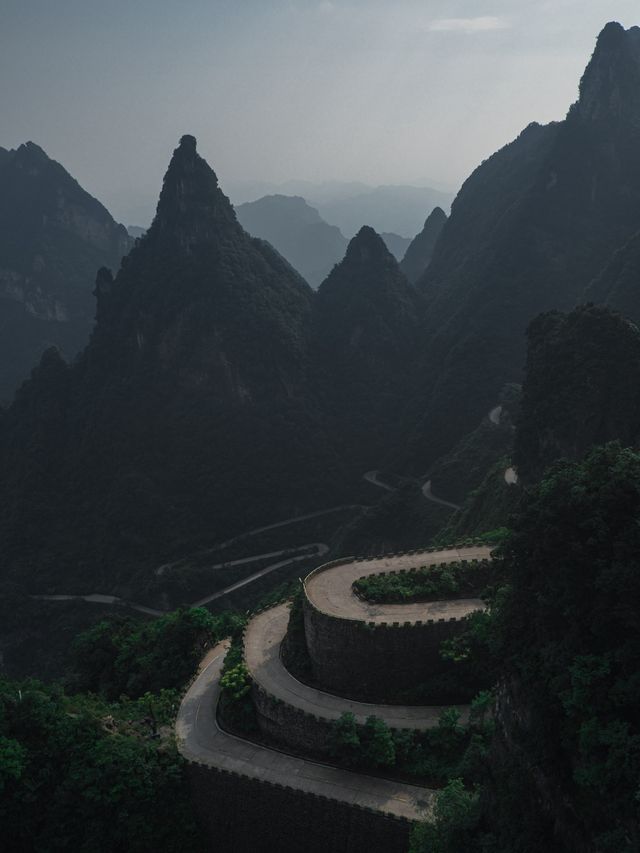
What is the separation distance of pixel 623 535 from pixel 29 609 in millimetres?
57372

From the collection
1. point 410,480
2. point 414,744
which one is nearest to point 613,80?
point 410,480

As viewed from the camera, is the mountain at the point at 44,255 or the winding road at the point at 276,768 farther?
the mountain at the point at 44,255

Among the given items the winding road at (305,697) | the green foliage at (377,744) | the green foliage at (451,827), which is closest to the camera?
the green foliage at (451,827)

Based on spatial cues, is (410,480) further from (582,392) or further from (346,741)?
(346,741)

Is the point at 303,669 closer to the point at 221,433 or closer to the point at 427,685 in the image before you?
the point at 427,685

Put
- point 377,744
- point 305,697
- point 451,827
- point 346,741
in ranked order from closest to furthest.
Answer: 1. point 451,827
2. point 377,744
3. point 346,741
4. point 305,697

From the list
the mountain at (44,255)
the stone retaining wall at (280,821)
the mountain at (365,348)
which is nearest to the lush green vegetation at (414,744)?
the stone retaining wall at (280,821)

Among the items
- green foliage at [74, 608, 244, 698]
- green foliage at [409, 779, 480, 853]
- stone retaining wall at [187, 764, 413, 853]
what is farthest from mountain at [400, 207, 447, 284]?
green foliage at [409, 779, 480, 853]

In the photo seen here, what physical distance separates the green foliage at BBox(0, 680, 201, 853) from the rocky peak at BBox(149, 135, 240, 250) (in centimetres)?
7258

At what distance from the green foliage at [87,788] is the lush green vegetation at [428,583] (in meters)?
7.53

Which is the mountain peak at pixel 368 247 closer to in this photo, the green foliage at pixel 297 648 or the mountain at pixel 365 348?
the mountain at pixel 365 348

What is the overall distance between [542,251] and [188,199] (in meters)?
43.0

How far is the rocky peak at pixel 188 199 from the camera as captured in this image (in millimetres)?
86188

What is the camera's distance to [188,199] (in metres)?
86.6
